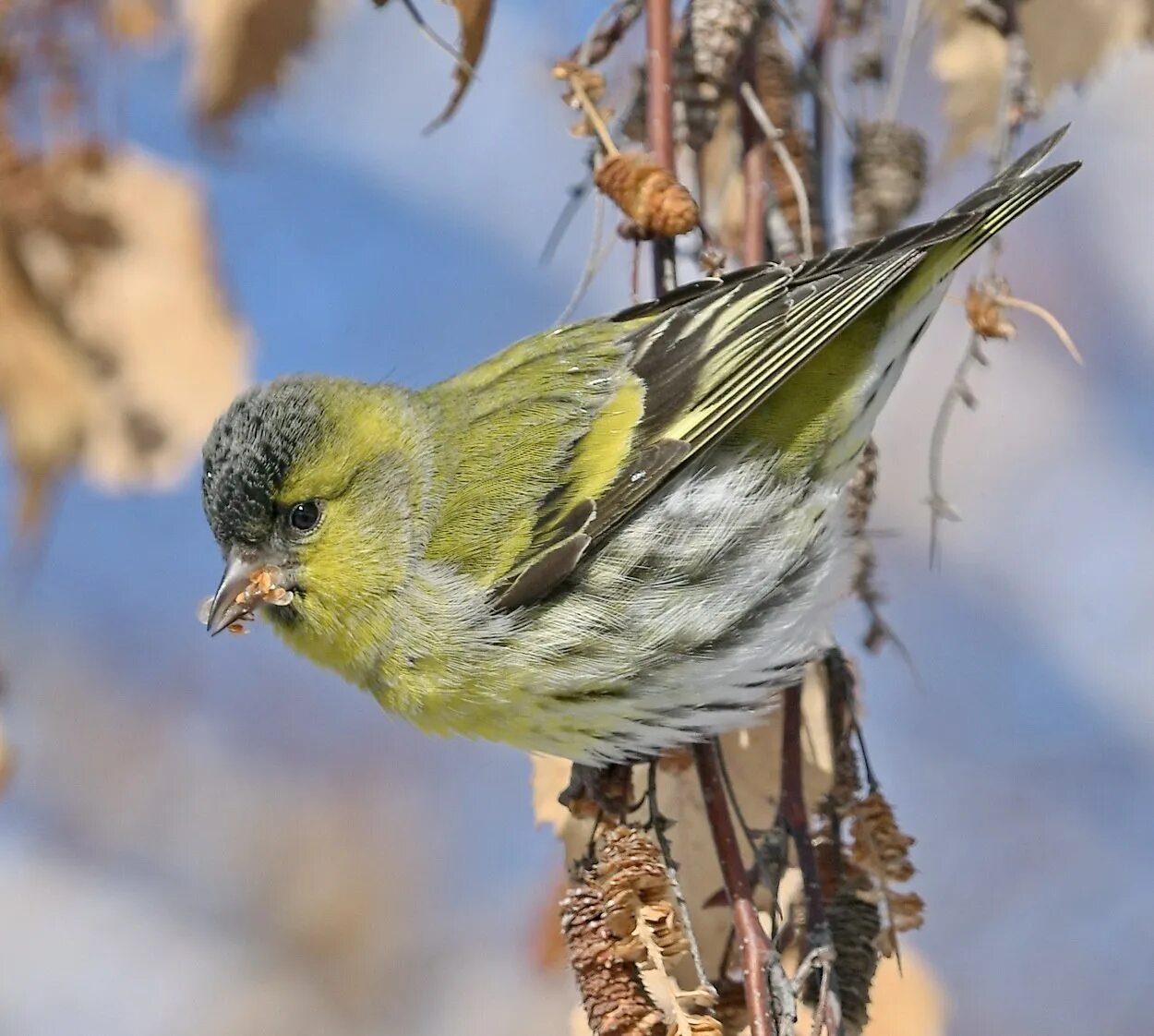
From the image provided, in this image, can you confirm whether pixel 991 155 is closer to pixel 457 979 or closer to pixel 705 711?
pixel 705 711

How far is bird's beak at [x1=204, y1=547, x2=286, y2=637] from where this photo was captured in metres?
1.79

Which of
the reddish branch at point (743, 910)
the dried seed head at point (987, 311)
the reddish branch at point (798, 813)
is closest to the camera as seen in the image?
the reddish branch at point (743, 910)

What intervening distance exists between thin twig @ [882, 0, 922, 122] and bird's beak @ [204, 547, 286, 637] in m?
1.14

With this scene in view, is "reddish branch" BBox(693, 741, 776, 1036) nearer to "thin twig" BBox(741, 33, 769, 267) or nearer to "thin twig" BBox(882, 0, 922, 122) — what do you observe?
"thin twig" BBox(741, 33, 769, 267)

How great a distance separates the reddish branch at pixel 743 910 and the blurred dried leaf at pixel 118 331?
991 millimetres

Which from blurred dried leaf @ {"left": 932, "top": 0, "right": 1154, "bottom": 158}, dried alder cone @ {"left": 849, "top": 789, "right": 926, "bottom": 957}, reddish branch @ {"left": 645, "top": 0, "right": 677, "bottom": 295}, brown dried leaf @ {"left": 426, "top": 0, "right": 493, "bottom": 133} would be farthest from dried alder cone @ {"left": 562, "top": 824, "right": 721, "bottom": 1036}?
blurred dried leaf @ {"left": 932, "top": 0, "right": 1154, "bottom": 158}

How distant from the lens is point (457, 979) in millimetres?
3857

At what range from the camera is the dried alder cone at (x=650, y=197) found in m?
1.62

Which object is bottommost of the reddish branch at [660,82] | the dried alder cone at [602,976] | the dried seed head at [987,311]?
the dried alder cone at [602,976]

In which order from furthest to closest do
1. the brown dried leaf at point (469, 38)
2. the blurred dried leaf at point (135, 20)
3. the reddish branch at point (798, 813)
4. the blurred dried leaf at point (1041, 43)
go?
the blurred dried leaf at point (135, 20) < the blurred dried leaf at point (1041, 43) < the brown dried leaf at point (469, 38) < the reddish branch at point (798, 813)

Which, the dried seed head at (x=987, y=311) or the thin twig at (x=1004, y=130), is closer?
the dried seed head at (x=987, y=311)

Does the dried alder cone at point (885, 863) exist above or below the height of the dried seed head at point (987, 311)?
below

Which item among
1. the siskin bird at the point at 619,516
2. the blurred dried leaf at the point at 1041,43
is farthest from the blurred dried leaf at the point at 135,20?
the blurred dried leaf at the point at 1041,43

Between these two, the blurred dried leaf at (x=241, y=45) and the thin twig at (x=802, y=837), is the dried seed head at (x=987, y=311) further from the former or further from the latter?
the blurred dried leaf at (x=241, y=45)
